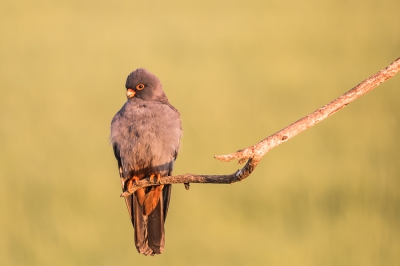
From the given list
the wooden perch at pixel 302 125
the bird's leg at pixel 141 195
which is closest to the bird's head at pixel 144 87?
the bird's leg at pixel 141 195

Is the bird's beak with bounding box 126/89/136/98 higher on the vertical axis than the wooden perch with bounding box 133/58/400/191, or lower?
higher

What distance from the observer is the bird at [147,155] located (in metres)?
4.30

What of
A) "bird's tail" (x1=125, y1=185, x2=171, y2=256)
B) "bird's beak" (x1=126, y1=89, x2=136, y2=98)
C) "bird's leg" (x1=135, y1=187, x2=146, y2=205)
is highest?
"bird's beak" (x1=126, y1=89, x2=136, y2=98)

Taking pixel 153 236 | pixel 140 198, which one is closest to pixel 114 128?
pixel 140 198

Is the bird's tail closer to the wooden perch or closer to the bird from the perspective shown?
the bird

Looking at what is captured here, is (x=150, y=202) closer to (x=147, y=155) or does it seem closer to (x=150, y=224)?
(x=150, y=224)

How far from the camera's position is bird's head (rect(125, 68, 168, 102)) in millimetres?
4547

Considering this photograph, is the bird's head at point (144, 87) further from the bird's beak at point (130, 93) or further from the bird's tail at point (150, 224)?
the bird's tail at point (150, 224)

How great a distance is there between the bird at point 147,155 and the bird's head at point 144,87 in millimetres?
20

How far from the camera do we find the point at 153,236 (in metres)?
4.29

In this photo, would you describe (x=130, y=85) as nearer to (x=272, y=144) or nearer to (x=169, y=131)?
(x=169, y=131)

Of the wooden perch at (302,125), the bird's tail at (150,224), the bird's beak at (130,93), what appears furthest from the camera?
the bird's beak at (130,93)

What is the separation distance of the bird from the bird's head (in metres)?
0.02

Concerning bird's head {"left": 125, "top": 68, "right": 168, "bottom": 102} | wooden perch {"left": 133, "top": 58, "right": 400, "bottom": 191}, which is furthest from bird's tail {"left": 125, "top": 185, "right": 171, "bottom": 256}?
wooden perch {"left": 133, "top": 58, "right": 400, "bottom": 191}
